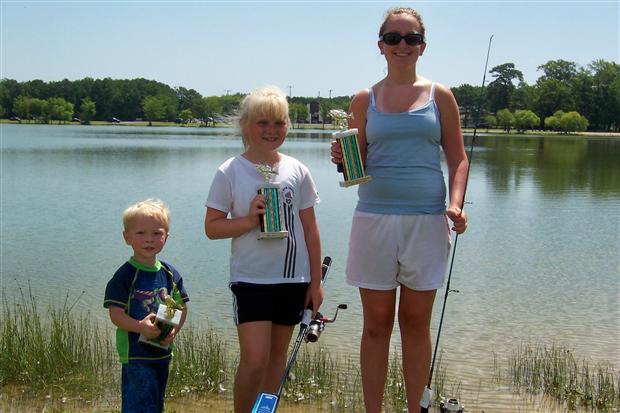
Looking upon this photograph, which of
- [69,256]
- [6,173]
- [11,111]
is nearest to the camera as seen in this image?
[69,256]

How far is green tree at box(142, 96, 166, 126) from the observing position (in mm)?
132150

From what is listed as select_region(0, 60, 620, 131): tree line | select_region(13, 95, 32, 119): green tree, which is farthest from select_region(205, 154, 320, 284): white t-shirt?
select_region(13, 95, 32, 119): green tree

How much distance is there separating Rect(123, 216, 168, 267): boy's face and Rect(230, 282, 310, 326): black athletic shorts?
398 millimetres

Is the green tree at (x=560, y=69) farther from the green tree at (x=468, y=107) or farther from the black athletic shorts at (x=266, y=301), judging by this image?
the black athletic shorts at (x=266, y=301)

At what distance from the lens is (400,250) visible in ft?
11.0

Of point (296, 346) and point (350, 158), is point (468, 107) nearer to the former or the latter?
point (350, 158)

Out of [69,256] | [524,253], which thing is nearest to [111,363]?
[69,256]

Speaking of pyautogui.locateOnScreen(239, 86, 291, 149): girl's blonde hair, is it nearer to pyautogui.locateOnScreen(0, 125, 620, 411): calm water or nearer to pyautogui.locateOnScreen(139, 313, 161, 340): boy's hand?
pyautogui.locateOnScreen(0, 125, 620, 411): calm water

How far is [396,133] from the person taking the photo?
3.31 meters

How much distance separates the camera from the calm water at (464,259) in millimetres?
7551

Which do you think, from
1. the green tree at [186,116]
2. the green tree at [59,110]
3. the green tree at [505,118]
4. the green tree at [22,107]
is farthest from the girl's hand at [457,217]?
the green tree at [22,107]

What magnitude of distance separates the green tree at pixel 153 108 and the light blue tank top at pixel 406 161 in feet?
433

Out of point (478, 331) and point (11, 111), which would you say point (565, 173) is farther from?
point (11, 111)

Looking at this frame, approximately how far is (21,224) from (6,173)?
11281 millimetres
